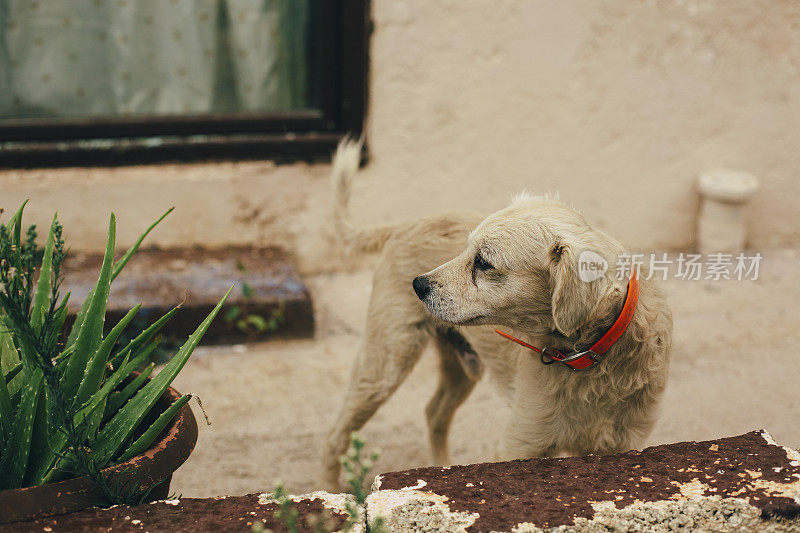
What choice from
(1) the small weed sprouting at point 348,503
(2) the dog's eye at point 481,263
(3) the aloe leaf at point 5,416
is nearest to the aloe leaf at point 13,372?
(3) the aloe leaf at point 5,416

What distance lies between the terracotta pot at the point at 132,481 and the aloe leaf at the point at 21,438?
0.55 ft

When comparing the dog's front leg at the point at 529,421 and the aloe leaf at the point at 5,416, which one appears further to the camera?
the dog's front leg at the point at 529,421

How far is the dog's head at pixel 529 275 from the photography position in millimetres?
2057

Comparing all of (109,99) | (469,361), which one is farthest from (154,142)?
(469,361)

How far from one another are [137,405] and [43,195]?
298 cm

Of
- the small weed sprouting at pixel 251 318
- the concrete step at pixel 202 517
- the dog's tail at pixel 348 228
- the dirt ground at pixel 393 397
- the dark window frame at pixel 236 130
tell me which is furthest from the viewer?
the dark window frame at pixel 236 130

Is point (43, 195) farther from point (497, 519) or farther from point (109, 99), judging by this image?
point (497, 519)

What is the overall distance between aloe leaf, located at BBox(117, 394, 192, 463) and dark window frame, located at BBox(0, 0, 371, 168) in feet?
9.83

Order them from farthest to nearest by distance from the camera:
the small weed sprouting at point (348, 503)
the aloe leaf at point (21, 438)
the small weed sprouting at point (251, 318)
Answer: the small weed sprouting at point (251, 318) → the aloe leaf at point (21, 438) → the small weed sprouting at point (348, 503)

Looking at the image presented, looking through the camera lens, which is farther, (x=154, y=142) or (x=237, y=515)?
(x=154, y=142)

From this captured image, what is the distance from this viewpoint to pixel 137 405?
2.02 meters

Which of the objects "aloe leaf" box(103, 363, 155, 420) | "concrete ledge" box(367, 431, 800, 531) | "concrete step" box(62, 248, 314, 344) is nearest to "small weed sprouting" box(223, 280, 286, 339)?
"concrete step" box(62, 248, 314, 344)

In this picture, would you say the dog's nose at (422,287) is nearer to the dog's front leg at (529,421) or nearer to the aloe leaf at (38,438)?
the dog's front leg at (529,421)

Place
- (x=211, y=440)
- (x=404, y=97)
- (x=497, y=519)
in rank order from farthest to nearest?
(x=404, y=97)
(x=211, y=440)
(x=497, y=519)
